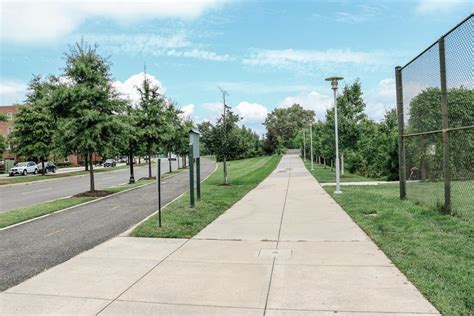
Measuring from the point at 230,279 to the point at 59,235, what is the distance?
4806 mm

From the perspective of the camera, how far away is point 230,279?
514 cm

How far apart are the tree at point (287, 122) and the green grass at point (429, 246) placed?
301ft

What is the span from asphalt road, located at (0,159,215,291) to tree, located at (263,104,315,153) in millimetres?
89581

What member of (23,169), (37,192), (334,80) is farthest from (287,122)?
(334,80)

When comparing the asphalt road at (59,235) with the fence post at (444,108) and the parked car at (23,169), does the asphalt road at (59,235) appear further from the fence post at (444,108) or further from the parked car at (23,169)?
the parked car at (23,169)

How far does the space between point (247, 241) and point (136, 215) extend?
15.2ft

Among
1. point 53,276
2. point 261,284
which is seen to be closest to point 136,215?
point 53,276

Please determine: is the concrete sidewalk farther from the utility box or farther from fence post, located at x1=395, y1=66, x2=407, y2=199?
the utility box

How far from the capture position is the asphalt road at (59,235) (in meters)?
6.05

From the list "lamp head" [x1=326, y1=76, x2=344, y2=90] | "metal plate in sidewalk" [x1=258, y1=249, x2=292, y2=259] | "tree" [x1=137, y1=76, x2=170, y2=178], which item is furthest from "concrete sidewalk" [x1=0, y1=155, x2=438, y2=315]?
"tree" [x1=137, y1=76, x2=170, y2=178]

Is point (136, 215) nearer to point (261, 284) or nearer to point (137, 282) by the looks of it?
point (137, 282)

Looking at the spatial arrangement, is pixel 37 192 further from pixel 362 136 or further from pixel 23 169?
pixel 23 169

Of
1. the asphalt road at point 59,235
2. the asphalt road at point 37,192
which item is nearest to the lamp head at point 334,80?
the asphalt road at point 59,235

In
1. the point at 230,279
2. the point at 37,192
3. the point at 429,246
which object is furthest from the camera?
the point at 37,192
